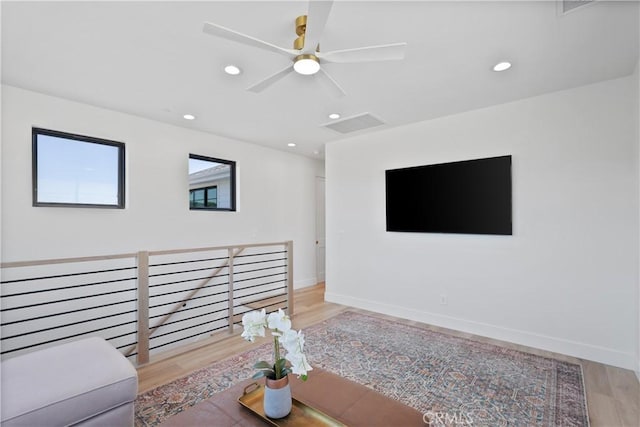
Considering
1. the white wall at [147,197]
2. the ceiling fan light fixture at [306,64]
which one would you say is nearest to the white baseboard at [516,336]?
the white wall at [147,197]

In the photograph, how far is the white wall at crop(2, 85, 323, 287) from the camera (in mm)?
2875

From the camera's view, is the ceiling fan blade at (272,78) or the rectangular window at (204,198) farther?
the rectangular window at (204,198)

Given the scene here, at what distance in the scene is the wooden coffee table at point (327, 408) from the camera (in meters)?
1.31

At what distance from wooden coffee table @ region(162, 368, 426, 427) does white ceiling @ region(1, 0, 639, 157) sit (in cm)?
209

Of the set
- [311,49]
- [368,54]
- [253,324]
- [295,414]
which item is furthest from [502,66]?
[295,414]

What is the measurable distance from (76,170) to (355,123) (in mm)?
3238

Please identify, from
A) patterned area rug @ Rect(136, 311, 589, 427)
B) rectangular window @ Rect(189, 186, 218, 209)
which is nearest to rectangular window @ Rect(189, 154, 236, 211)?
rectangular window @ Rect(189, 186, 218, 209)

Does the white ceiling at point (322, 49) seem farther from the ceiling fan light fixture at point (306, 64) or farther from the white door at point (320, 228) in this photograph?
the white door at point (320, 228)

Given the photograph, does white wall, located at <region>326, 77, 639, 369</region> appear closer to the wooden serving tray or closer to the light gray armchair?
the wooden serving tray

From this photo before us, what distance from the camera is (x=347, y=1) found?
1.77 metres

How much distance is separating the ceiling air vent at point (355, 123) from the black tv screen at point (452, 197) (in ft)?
2.31

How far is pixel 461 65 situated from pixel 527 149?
1329 mm

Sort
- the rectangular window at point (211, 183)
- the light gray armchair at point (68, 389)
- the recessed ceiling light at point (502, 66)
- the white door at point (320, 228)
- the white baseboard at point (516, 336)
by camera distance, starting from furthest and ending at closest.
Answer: the white door at point (320, 228)
the rectangular window at point (211, 183)
the white baseboard at point (516, 336)
the recessed ceiling light at point (502, 66)
the light gray armchair at point (68, 389)

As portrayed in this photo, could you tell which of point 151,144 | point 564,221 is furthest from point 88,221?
point 564,221
